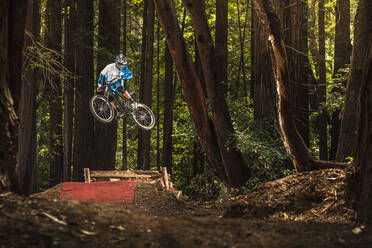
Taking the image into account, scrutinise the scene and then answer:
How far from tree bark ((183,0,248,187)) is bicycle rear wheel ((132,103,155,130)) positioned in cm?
341

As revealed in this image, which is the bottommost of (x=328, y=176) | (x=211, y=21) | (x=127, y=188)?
(x=127, y=188)

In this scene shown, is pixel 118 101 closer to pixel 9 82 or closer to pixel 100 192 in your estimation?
pixel 100 192

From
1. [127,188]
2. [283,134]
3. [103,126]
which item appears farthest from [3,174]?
[103,126]

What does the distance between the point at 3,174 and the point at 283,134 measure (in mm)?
6407

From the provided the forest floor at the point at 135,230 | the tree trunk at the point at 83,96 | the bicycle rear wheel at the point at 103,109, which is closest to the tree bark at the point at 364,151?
the forest floor at the point at 135,230

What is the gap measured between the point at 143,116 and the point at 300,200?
34.4 ft

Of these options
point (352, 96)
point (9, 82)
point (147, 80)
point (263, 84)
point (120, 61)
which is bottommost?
point (9, 82)

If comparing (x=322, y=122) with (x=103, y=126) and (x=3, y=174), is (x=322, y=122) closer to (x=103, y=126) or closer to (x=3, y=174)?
(x=103, y=126)

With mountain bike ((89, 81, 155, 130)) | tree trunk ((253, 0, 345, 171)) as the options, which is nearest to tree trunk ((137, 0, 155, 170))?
mountain bike ((89, 81, 155, 130))

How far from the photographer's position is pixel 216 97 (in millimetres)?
12898

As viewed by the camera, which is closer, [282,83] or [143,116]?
[282,83]

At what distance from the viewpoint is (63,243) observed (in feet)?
10.6

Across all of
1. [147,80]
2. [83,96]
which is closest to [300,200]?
[83,96]

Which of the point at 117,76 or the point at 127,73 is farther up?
the point at 127,73
